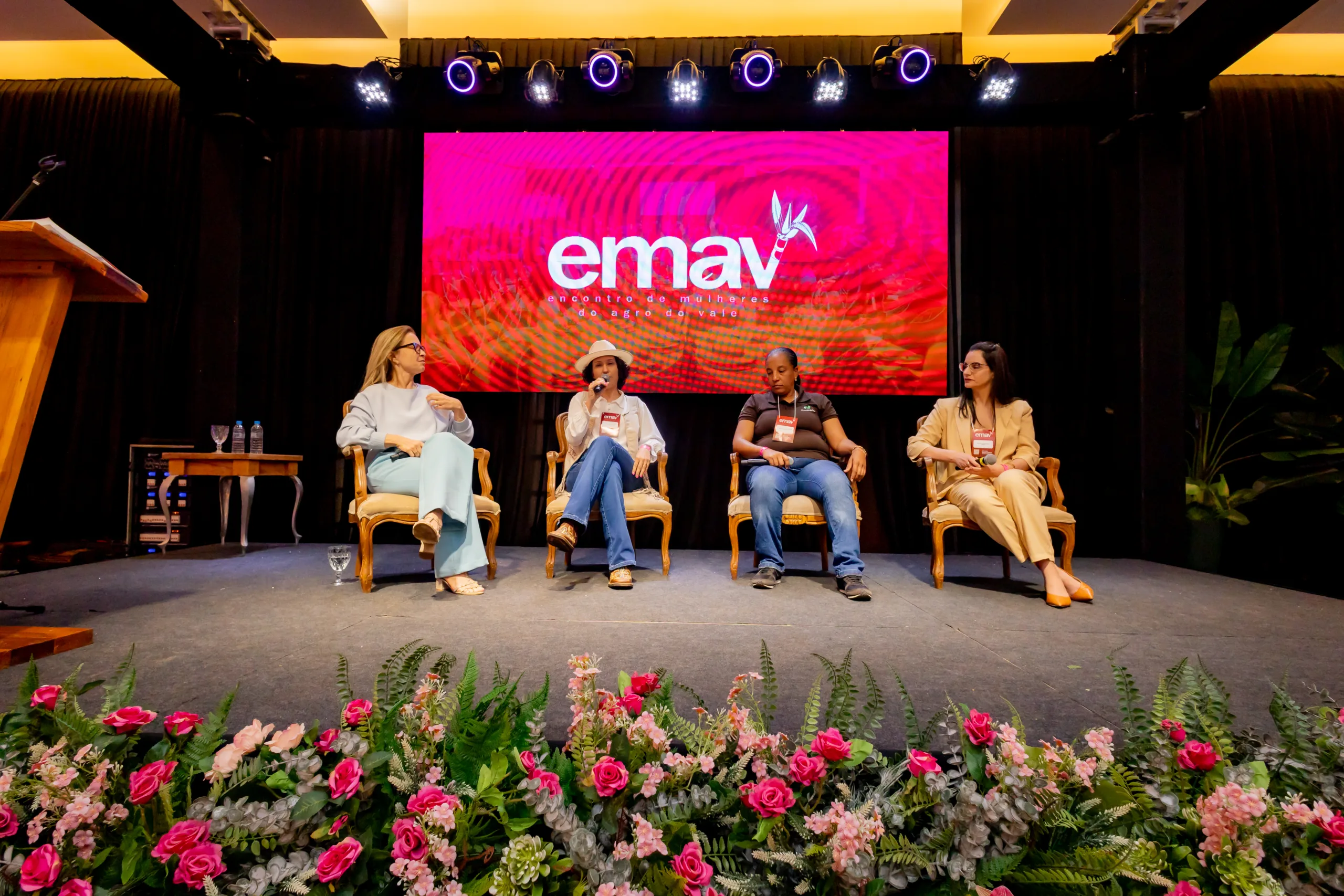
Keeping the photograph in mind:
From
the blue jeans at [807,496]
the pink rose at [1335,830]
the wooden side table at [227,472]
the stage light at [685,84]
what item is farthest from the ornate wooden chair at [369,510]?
the stage light at [685,84]

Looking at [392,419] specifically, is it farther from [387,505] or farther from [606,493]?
[606,493]

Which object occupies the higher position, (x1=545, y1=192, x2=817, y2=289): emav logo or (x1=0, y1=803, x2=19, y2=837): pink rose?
(x1=545, y1=192, x2=817, y2=289): emav logo

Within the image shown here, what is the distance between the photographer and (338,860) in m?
0.72

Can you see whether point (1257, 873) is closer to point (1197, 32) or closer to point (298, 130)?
point (1197, 32)

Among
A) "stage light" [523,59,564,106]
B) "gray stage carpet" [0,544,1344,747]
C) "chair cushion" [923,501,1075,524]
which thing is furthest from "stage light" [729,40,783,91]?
"gray stage carpet" [0,544,1344,747]

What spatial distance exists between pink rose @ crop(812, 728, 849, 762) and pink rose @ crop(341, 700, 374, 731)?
0.65 m

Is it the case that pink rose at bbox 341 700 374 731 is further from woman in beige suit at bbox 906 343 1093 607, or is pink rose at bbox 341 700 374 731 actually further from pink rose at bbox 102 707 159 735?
woman in beige suit at bbox 906 343 1093 607

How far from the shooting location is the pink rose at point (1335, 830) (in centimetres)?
74

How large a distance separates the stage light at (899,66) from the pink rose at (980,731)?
174 inches

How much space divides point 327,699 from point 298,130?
484 centimetres

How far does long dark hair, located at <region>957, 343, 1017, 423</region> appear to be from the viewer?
3.16 metres

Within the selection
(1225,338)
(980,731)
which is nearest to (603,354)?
(980,731)

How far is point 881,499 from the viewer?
442cm

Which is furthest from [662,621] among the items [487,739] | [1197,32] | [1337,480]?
[1197,32]
